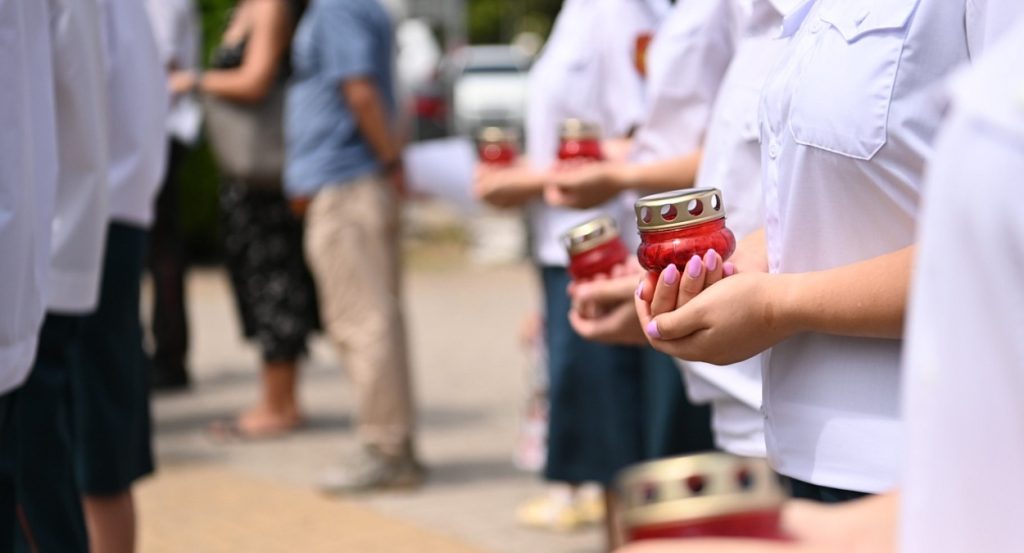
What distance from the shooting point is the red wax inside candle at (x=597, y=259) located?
110 inches

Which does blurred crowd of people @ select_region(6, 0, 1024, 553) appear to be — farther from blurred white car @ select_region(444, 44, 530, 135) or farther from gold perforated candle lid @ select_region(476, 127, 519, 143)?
blurred white car @ select_region(444, 44, 530, 135)

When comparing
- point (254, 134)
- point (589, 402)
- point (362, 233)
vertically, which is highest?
point (254, 134)

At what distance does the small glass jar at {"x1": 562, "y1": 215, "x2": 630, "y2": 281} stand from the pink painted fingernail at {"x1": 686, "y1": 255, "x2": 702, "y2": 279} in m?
0.82

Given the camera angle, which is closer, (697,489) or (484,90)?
(697,489)

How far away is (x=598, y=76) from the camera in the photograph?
169 inches

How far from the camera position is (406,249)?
1427cm

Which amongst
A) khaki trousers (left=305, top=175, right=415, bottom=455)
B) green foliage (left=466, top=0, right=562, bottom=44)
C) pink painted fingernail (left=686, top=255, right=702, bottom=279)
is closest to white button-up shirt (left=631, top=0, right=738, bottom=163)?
pink painted fingernail (left=686, top=255, right=702, bottom=279)

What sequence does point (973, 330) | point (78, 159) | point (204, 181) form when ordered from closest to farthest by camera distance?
point (973, 330) < point (78, 159) < point (204, 181)

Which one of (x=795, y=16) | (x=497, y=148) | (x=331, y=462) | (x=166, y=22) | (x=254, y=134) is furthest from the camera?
(x=166, y=22)

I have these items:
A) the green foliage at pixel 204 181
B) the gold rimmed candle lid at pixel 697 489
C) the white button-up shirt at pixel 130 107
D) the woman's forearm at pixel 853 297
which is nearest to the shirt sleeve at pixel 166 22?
the white button-up shirt at pixel 130 107

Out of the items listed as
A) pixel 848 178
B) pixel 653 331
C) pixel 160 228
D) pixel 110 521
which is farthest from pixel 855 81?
pixel 160 228

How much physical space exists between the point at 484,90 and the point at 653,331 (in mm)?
19628

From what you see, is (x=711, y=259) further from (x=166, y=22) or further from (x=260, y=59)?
(x=166, y=22)

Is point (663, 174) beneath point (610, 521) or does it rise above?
above
